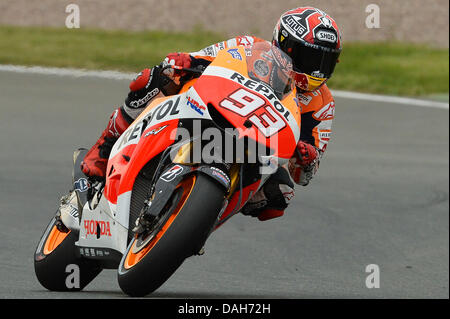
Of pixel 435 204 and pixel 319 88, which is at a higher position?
pixel 319 88

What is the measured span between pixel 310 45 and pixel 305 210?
4746 millimetres

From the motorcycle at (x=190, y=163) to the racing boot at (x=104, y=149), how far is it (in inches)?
10.3

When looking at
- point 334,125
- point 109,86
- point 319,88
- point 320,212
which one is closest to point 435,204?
point 320,212

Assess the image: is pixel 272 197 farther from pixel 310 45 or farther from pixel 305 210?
pixel 305 210

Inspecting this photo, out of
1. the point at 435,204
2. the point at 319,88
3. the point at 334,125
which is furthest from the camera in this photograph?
the point at 334,125

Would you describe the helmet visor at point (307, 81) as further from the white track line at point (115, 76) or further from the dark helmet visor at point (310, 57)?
the white track line at point (115, 76)

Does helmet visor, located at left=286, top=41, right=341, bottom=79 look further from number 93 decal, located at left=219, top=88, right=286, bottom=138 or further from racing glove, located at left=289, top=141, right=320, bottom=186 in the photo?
number 93 decal, located at left=219, top=88, right=286, bottom=138

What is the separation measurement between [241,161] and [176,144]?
1.08 feet

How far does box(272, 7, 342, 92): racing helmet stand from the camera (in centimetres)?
529

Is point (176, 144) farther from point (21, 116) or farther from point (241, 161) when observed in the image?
point (21, 116)

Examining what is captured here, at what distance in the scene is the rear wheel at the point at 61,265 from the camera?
5770mm

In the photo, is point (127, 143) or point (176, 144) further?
point (127, 143)

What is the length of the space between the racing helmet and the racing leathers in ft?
0.54

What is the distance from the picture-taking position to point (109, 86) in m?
13.3
